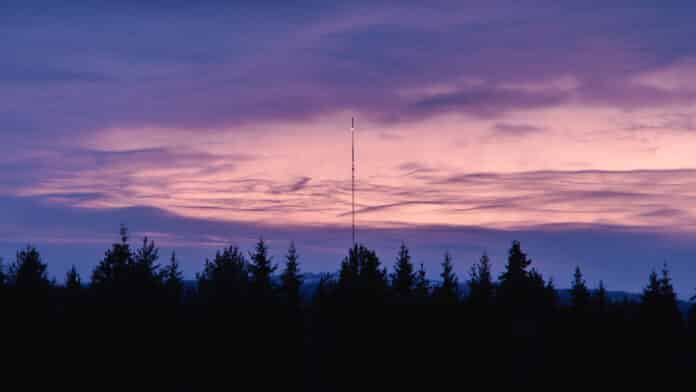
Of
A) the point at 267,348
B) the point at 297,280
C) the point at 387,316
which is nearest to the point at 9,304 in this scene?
the point at 267,348

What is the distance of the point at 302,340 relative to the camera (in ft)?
106

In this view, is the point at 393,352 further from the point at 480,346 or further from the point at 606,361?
the point at 606,361

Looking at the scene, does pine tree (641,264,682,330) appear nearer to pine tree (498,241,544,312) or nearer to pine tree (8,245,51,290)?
pine tree (498,241,544,312)

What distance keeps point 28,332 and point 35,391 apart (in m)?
2.35

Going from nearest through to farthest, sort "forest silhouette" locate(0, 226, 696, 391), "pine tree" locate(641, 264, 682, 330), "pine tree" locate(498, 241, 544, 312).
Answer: "forest silhouette" locate(0, 226, 696, 391) → "pine tree" locate(641, 264, 682, 330) → "pine tree" locate(498, 241, 544, 312)

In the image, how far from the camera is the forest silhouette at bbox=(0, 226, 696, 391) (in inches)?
1168

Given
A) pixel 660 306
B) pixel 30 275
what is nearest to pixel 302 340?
pixel 30 275

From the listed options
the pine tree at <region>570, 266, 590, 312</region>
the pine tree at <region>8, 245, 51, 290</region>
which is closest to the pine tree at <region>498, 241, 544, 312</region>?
the pine tree at <region>570, 266, 590, 312</region>

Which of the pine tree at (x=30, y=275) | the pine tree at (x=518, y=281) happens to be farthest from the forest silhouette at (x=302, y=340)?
the pine tree at (x=518, y=281)

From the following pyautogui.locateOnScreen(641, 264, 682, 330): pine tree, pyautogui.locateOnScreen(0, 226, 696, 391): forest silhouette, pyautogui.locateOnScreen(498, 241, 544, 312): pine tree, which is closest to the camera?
pyautogui.locateOnScreen(0, 226, 696, 391): forest silhouette

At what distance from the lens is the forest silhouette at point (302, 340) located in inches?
1168

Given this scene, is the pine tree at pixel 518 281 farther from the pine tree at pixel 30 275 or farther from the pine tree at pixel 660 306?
the pine tree at pixel 30 275

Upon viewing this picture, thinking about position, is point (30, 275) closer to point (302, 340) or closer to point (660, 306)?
point (302, 340)

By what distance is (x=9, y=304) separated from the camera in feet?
98.7
